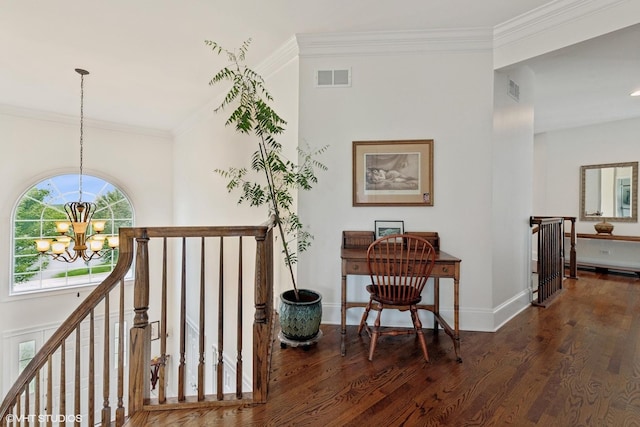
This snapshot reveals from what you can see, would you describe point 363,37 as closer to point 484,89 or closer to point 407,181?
point 484,89

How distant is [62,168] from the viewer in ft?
15.7

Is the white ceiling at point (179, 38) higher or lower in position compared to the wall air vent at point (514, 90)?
higher

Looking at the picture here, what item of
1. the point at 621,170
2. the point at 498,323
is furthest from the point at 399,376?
the point at 621,170

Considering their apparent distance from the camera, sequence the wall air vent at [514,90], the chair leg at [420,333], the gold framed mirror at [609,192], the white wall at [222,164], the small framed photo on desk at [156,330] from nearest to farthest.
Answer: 1. the chair leg at [420,333]
2. the wall air vent at [514,90]
3. the white wall at [222,164]
4. the gold framed mirror at [609,192]
5. the small framed photo on desk at [156,330]

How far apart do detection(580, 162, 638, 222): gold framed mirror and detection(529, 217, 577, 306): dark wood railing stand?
2.03 meters

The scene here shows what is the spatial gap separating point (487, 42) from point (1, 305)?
7.08m

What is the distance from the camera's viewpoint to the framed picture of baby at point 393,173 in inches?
108

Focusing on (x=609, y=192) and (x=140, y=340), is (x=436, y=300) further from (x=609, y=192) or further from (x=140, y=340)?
(x=609, y=192)

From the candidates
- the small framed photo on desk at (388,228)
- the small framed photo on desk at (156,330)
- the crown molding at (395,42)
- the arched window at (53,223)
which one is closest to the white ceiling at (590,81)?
the crown molding at (395,42)

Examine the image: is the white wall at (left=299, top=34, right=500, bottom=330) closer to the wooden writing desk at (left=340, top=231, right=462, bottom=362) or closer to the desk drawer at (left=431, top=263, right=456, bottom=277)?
the wooden writing desk at (left=340, top=231, right=462, bottom=362)

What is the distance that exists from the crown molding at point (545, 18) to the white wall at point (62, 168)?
561cm

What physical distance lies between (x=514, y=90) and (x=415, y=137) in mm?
1190

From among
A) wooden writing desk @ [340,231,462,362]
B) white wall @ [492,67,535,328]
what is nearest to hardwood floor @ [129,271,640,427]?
wooden writing desk @ [340,231,462,362]

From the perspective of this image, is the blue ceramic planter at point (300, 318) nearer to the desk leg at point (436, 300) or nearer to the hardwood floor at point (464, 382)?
the hardwood floor at point (464, 382)
